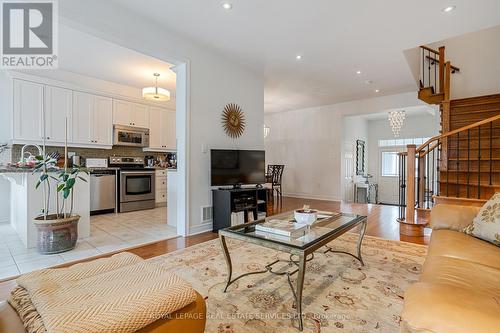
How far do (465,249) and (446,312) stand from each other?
4.05ft

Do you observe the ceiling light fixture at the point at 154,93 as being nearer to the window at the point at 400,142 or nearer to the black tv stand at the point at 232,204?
the black tv stand at the point at 232,204

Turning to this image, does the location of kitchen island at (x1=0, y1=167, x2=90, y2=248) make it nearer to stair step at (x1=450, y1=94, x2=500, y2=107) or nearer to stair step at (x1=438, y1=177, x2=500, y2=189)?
stair step at (x1=438, y1=177, x2=500, y2=189)

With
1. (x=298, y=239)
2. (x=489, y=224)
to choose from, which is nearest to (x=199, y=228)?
(x=298, y=239)

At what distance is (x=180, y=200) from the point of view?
11.5ft

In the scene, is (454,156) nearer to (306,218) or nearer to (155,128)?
(306,218)

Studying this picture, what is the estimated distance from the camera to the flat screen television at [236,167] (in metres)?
3.69

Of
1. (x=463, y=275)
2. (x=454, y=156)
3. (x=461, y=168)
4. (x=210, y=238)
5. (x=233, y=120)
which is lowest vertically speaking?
(x=210, y=238)

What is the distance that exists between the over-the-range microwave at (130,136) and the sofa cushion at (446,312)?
574cm

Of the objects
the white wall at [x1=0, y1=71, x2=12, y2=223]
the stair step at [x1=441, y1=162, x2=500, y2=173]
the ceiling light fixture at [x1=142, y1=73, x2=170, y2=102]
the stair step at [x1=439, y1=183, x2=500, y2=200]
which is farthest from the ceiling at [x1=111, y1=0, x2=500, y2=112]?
the white wall at [x1=0, y1=71, x2=12, y2=223]

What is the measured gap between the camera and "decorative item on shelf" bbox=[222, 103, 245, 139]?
4.01 meters

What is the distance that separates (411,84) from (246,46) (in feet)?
12.9

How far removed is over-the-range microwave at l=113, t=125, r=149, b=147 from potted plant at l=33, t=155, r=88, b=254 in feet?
7.94

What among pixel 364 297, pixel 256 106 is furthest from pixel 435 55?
pixel 364 297

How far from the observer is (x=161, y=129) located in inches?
243
